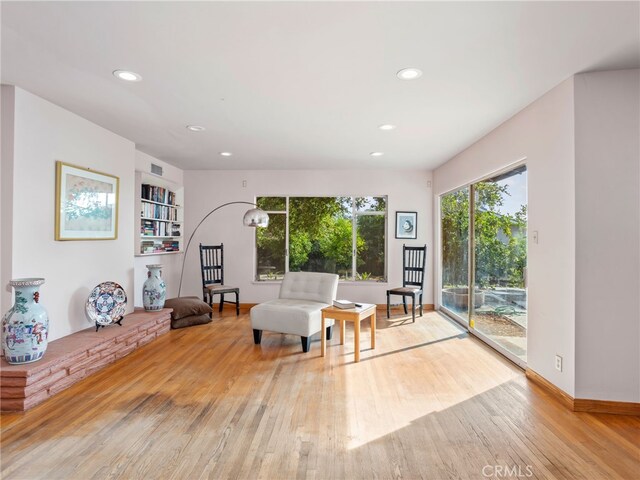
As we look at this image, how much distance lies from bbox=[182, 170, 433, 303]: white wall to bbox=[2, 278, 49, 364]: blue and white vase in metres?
3.81

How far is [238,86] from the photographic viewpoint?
2994 millimetres

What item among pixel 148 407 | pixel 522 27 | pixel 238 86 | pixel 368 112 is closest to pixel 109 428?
pixel 148 407

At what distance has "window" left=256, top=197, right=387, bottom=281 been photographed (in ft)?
22.1

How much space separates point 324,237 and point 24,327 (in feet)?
Result: 15.3

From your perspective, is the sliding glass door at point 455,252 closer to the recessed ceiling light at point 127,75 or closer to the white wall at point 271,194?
the white wall at point 271,194

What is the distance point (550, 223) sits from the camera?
3.04 m

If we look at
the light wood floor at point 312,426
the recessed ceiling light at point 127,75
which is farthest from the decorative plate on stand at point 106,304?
the recessed ceiling light at point 127,75

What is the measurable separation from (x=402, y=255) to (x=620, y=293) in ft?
13.1

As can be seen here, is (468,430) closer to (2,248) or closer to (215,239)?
(2,248)

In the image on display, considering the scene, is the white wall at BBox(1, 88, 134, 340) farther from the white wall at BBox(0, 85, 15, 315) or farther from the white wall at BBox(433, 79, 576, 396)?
the white wall at BBox(433, 79, 576, 396)

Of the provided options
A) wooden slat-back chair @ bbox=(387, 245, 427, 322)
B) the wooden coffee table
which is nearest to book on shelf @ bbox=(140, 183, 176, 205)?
the wooden coffee table

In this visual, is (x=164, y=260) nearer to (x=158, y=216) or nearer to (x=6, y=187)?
(x=158, y=216)

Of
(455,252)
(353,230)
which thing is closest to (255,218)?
(353,230)

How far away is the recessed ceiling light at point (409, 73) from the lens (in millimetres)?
2666
